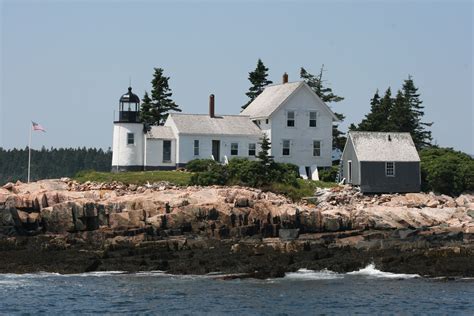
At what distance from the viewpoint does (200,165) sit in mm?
58688

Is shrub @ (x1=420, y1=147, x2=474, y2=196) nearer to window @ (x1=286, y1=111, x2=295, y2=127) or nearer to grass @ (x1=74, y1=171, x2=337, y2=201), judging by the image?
grass @ (x1=74, y1=171, x2=337, y2=201)

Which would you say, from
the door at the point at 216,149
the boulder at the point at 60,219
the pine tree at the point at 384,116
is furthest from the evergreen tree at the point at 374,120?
the boulder at the point at 60,219

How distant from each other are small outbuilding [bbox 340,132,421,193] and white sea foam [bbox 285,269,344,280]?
19.2 metres

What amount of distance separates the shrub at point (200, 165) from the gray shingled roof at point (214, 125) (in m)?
2.48

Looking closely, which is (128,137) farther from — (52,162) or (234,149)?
(52,162)

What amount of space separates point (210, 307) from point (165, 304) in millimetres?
1654

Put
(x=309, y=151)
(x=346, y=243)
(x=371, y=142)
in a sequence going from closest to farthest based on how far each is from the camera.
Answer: (x=346, y=243) < (x=371, y=142) < (x=309, y=151)

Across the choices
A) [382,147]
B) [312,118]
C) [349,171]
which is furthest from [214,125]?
[382,147]

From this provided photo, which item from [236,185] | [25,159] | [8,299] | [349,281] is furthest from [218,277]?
[25,159]

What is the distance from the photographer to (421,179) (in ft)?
193

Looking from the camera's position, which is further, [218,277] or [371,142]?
[371,142]

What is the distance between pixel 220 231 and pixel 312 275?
359 inches

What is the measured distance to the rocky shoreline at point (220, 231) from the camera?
130 ft

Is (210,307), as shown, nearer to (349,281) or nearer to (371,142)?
(349,281)
